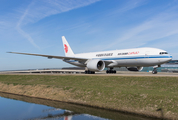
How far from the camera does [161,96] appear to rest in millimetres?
13469

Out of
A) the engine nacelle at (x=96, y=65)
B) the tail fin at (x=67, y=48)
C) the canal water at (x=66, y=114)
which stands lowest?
the canal water at (x=66, y=114)

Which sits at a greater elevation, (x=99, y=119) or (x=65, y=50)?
(x=65, y=50)

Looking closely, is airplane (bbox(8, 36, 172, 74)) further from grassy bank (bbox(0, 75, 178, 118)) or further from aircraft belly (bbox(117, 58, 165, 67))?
grassy bank (bbox(0, 75, 178, 118))

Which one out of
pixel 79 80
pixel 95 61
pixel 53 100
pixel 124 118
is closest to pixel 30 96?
pixel 53 100

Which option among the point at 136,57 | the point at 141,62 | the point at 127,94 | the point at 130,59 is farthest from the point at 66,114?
the point at 130,59

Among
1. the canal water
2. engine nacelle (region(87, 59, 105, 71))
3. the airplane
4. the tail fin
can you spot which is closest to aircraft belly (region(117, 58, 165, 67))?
the airplane

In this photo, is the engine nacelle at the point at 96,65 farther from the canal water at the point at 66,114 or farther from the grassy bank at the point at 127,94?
the canal water at the point at 66,114

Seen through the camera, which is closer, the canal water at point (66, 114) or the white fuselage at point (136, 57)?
the canal water at point (66, 114)

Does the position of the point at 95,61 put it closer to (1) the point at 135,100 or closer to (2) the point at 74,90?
(2) the point at 74,90

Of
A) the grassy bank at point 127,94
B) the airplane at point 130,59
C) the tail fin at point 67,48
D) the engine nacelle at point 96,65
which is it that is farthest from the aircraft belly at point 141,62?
the tail fin at point 67,48

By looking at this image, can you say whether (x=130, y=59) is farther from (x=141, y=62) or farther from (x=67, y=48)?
(x=67, y=48)

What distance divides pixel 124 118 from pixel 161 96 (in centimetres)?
333

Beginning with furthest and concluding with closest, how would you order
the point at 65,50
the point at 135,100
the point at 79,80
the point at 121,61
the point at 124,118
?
the point at 65,50
the point at 121,61
the point at 79,80
the point at 135,100
the point at 124,118

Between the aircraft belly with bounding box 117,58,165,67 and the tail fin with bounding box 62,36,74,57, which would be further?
the tail fin with bounding box 62,36,74,57
